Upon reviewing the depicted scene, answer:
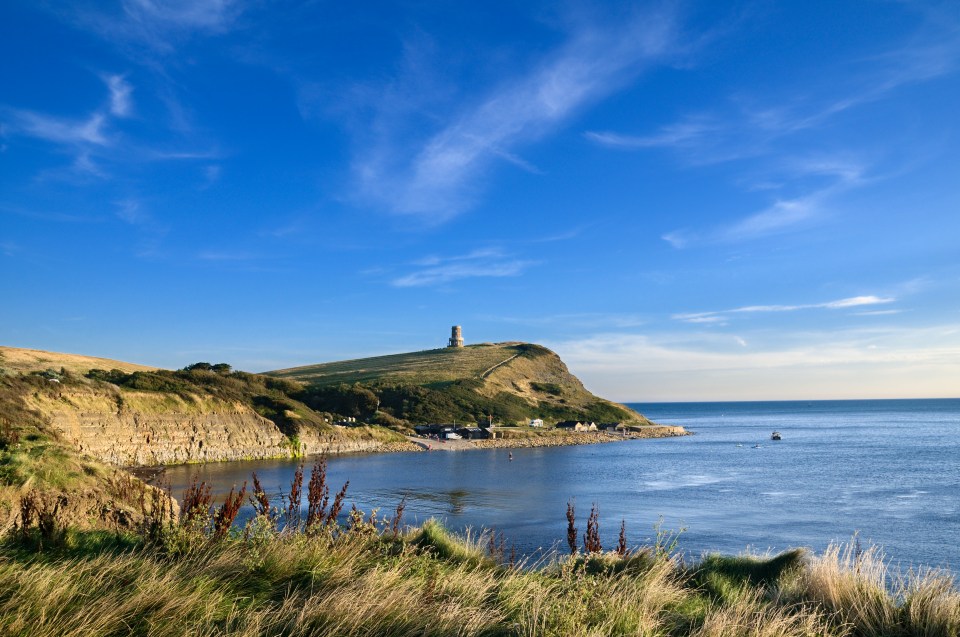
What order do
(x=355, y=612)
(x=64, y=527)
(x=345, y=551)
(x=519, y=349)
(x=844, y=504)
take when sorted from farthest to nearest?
(x=519, y=349) → (x=844, y=504) → (x=64, y=527) → (x=345, y=551) → (x=355, y=612)

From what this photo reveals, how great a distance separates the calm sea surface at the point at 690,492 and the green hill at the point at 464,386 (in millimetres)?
39131

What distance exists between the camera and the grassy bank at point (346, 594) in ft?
16.4

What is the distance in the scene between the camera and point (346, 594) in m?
5.55

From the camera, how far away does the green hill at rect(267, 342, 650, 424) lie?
4624 inches

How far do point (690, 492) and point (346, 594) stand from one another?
4425cm

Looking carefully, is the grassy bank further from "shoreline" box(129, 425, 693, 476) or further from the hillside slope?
the hillside slope

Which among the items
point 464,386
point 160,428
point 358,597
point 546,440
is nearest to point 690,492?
point 160,428

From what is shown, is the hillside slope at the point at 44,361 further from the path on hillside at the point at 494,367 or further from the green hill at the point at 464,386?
the path on hillside at the point at 494,367

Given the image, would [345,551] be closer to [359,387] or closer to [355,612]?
[355,612]

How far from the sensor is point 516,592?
22.1 feet

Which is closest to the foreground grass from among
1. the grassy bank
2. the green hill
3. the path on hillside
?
the grassy bank

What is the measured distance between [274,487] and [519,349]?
14753 centimetres

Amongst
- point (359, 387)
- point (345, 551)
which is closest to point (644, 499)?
point (345, 551)

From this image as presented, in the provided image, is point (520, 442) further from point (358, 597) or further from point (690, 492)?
point (358, 597)
